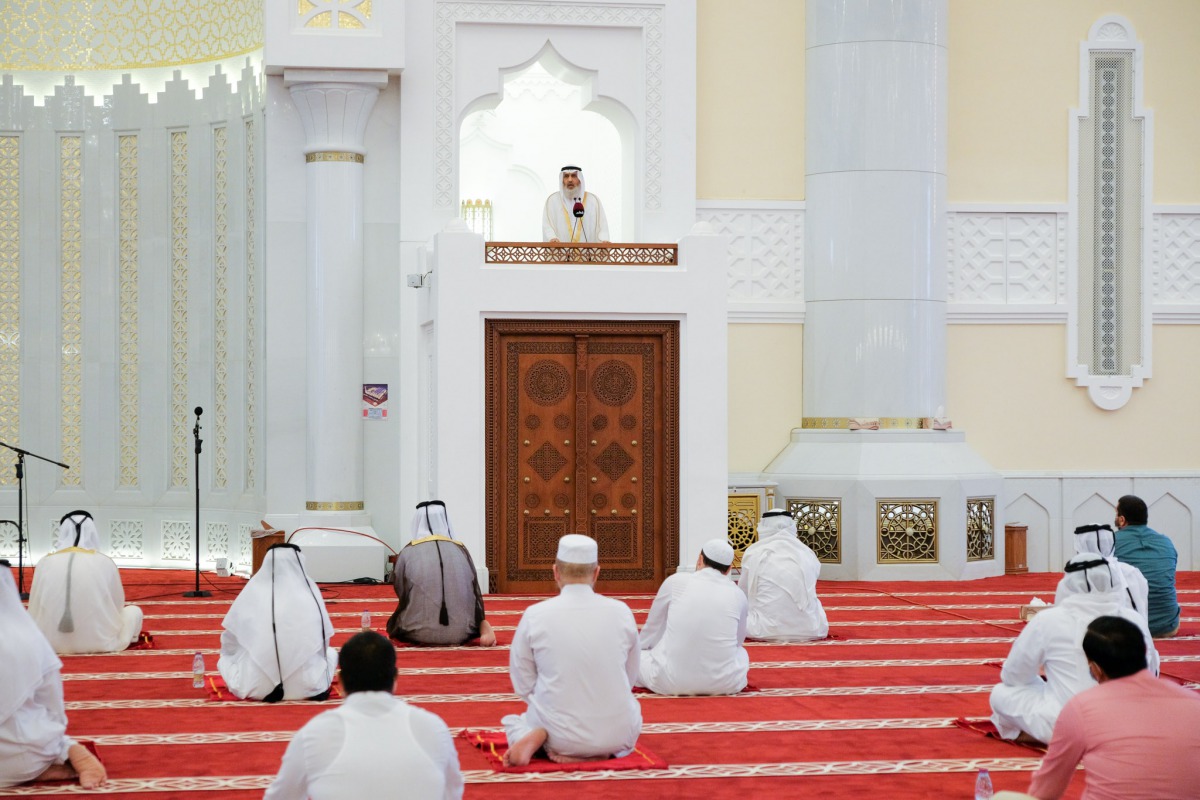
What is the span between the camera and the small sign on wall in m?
8.96

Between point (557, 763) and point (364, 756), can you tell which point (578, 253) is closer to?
point (557, 763)

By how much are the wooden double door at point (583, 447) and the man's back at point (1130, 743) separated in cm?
523

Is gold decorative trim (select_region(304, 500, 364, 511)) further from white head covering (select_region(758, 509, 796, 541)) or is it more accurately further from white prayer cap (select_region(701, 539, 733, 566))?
white prayer cap (select_region(701, 539, 733, 566))

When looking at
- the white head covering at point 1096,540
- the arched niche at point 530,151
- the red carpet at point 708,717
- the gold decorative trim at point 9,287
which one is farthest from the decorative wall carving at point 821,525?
the gold decorative trim at point 9,287

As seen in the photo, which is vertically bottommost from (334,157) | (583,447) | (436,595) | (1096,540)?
(436,595)

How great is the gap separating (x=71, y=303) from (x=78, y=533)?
14.0 feet

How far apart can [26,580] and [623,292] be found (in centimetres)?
411

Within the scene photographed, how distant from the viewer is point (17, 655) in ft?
11.9

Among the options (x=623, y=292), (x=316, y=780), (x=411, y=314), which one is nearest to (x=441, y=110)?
(x=411, y=314)

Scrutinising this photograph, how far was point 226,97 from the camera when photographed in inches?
376

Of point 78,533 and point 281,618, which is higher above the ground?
point 78,533

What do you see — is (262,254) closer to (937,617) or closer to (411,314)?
(411,314)

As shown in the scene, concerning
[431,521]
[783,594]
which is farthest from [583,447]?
[783,594]

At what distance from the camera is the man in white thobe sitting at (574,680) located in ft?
13.1
